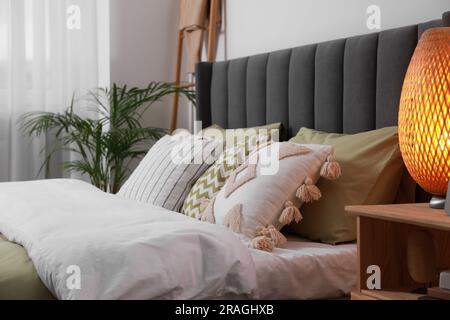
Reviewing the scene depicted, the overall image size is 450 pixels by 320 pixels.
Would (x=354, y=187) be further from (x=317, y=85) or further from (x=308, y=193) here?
(x=317, y=85)

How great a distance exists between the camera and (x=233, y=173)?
224 cm

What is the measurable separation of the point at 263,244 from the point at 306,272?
15 centimetres

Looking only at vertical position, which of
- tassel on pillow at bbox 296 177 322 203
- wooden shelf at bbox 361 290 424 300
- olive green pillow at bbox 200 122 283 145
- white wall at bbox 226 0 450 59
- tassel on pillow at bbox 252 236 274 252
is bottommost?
Answer: wooden shelf at bbox 361 290 424 300

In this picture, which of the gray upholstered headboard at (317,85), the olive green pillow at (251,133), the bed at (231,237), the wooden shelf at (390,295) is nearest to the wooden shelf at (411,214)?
the wooden shelf at (390,295)

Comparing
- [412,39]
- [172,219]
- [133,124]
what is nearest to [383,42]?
[412,39]

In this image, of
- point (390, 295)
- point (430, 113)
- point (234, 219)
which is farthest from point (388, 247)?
point (234, 219)

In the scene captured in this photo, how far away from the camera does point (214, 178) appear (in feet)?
7.74

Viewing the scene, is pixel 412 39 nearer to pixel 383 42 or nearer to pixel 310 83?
pixel 383 42

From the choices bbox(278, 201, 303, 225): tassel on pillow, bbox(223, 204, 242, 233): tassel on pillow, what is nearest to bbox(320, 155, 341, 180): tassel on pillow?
bbox(278, 201, 303, 225): tassel on pillow

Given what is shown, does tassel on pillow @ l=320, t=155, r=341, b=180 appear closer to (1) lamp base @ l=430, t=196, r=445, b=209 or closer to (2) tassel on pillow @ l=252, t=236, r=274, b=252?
(2) tassel on pillow @ l=252, t=236, r=274, b=252

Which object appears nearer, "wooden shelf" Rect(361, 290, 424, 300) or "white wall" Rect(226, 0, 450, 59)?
"wooden shelf" Rect(361, 290, 424, 300)

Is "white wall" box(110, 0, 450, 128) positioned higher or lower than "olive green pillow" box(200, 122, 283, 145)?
higher

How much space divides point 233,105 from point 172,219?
4.82 ft

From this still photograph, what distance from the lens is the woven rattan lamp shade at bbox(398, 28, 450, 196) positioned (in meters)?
1.59
